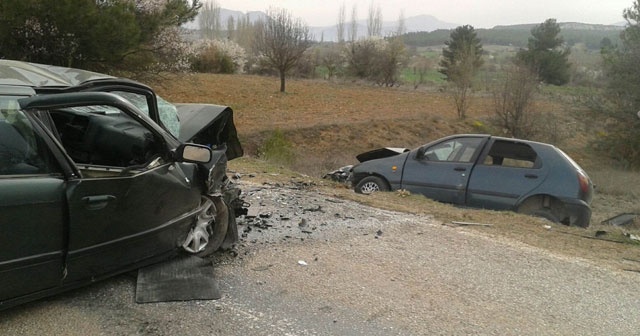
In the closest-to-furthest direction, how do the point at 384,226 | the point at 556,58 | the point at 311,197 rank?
1. the point at 384,226
2. the point at 311,197
3. the point at 556,58

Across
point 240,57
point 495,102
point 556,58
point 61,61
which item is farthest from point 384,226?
point 556,58

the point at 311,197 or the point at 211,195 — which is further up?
the point at 211,195

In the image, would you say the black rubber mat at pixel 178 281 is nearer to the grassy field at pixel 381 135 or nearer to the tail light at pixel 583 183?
the grassy field at pixel 381 135

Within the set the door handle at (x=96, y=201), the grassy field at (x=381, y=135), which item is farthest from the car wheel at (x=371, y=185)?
the door handle at (x=96, y=201)

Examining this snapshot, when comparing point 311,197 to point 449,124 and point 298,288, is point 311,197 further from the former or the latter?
point 449,124

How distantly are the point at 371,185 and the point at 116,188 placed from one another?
21.2 feet

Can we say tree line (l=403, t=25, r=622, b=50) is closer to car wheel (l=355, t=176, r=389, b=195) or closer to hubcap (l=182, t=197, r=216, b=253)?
car wheel (l=355, t=176, r=389, b=195)

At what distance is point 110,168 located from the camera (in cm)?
377

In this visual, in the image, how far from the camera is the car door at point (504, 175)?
8188mm

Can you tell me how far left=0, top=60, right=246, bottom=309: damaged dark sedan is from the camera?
3045 mm

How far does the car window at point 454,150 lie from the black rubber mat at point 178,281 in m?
5.74

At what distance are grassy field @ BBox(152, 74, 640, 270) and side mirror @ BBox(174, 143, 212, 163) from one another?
3809 mm

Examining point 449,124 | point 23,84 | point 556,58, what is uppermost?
point 556,58

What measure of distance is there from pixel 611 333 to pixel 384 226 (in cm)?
282
